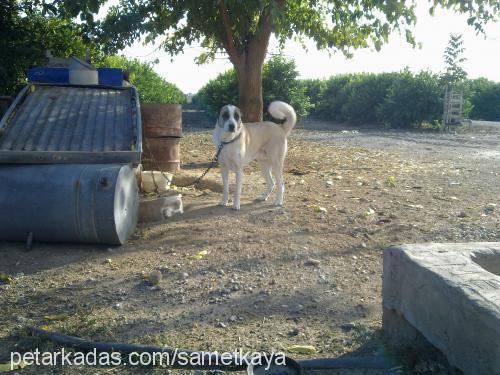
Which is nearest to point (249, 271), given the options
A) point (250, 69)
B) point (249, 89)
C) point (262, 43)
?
point (249, 89)

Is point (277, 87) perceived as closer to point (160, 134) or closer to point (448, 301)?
point (160, 134)

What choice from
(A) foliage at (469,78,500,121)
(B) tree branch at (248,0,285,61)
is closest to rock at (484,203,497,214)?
(B) tree branch at (248,0,285,61)

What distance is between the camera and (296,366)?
2.82m

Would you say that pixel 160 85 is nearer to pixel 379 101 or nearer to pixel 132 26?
pixel 379 101

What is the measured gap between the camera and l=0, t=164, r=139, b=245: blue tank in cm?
484

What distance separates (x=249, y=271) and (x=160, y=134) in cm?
418

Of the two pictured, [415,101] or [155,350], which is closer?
[155,350]

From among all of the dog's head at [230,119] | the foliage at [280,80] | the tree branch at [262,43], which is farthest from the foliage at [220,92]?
the dog's head at [230,119]

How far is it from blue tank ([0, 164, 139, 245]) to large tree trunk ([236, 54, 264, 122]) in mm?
5990

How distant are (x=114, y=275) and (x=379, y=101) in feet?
80.9

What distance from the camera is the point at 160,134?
321 inches

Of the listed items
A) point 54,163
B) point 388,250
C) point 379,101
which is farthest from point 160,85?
point 388,250

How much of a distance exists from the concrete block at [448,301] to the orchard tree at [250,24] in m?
5.72

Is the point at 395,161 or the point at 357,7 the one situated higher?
the point at 357,7
